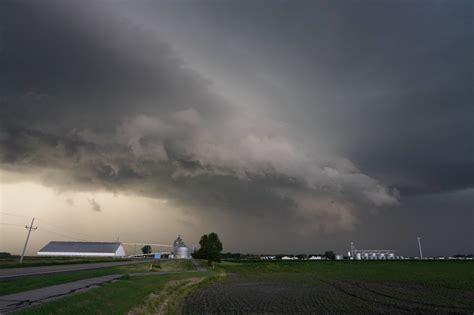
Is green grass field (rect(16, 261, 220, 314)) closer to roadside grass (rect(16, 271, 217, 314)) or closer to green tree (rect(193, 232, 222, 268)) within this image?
roadside grass (rect(16, 271, 217, 314))

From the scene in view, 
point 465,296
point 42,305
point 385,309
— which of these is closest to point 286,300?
point 385,309

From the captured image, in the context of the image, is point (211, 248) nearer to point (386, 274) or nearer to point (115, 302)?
point (386, 274)

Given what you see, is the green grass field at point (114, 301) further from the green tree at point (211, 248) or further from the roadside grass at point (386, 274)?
the green tree at point (211, 248)

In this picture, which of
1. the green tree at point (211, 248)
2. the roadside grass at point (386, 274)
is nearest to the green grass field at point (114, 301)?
the roadside grass at point (386, 274)

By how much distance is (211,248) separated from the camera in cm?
14788

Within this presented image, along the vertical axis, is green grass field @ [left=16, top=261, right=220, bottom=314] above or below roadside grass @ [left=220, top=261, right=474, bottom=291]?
below

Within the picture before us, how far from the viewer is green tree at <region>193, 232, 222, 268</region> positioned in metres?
147

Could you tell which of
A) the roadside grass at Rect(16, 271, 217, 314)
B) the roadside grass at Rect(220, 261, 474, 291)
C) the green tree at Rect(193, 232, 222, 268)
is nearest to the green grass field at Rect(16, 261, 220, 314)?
the roadside grass at Rect(16, 271, 217, 314)

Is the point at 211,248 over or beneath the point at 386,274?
over

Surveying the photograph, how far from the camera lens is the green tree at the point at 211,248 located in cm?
14725

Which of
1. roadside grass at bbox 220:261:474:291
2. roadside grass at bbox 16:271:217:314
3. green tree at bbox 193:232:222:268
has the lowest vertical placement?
roadside grass at bbox 16:271:217:314

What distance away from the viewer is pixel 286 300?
1651 inches

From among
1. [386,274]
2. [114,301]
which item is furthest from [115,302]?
[386,274]

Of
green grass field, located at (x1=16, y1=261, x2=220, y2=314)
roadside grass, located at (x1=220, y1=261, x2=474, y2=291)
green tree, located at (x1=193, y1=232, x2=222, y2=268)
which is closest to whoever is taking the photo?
green grass field, located at (x1=16, y1=261, x2=220, y2=314)
